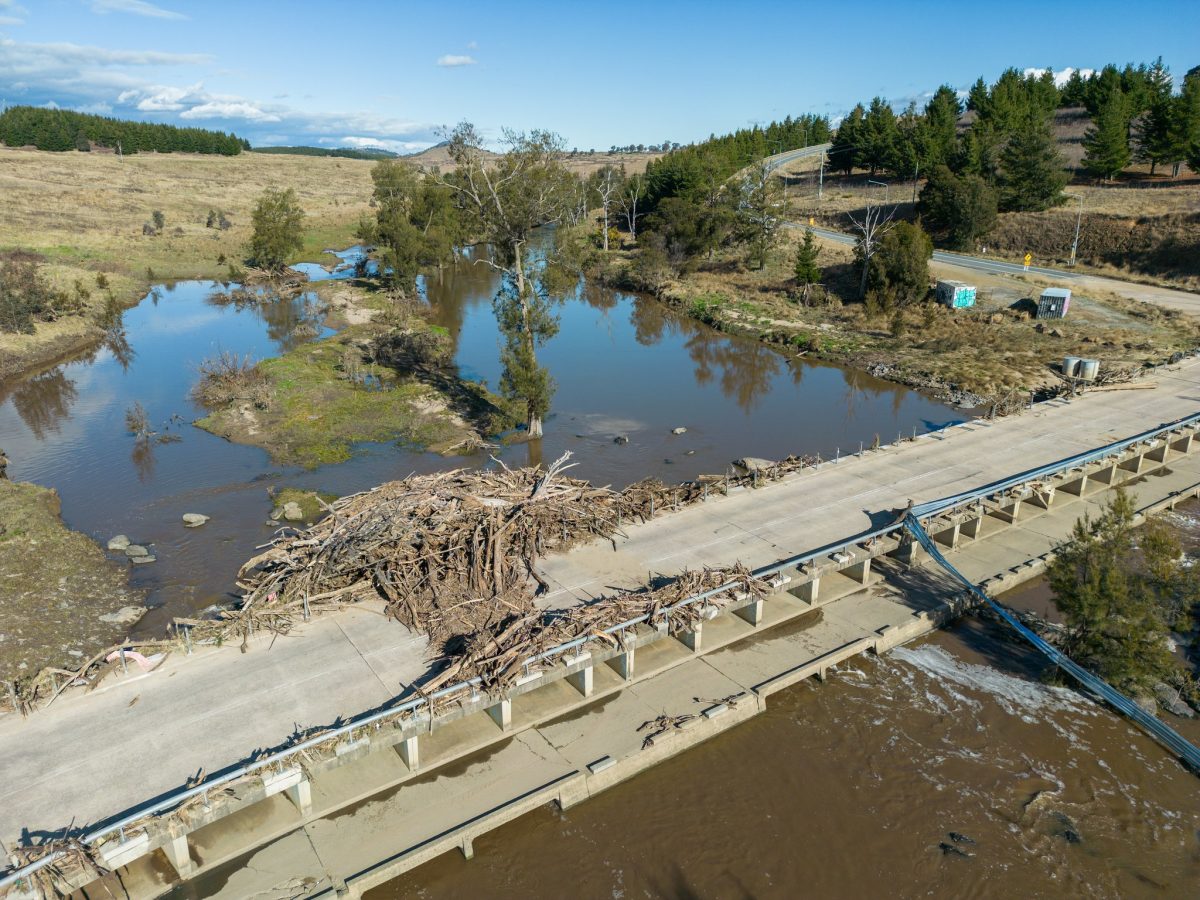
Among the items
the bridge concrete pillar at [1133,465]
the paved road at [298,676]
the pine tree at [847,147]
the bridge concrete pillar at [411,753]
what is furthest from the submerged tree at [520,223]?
the pine tree at [847,147]

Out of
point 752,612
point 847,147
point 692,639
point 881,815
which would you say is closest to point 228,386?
point 692,639

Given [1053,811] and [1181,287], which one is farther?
[1181,287]

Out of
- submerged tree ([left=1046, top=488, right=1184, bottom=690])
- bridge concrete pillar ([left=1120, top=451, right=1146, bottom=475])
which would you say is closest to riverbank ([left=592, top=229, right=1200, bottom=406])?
bridge concrete pillar ([left=1120, top=451, right=1146, bottom=475])

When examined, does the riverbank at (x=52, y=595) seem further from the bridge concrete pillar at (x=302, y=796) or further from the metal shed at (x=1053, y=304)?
the metal shed at (x=1053, y=304)

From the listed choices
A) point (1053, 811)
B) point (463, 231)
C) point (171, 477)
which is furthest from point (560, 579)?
point (463, 231)

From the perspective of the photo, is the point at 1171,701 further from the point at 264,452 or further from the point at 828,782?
the point at 264,452

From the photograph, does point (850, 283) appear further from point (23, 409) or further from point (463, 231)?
point (23, 409)

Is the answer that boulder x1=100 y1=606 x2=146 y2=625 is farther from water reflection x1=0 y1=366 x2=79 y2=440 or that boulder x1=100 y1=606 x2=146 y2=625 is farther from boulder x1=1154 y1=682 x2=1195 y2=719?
boulder x1=1154 y1=682 x2=1195 y2=719
